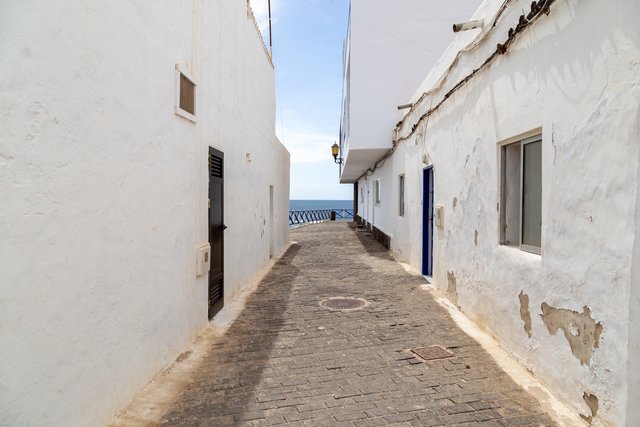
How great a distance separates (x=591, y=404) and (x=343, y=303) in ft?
12.6

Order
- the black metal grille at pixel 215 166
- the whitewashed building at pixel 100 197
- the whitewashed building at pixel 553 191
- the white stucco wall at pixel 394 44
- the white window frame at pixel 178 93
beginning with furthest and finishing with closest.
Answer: the white stucco wall at pixel 394 44
the black metal grille at pixel 215 166
the white window frame at pixel 178 93
the whitewashed building at pixel 553 191
the whitewashed building at pixel 100 197

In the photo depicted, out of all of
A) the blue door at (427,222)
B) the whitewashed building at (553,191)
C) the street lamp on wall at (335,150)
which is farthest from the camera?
the street lamp on wall at (335,150)

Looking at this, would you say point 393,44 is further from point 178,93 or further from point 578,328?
point 578,328

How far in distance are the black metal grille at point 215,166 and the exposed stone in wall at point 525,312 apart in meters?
3.93

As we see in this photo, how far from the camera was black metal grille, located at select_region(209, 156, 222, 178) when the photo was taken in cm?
537

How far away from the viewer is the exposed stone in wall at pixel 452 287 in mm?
5990

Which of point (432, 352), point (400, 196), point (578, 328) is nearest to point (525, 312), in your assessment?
point (578, 328)

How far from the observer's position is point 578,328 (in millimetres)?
3014

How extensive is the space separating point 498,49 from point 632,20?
1838 mm

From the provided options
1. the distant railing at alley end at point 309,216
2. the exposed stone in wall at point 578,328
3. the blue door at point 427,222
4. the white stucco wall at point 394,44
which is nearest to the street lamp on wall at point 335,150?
the distant railing at alley end at point 309,216

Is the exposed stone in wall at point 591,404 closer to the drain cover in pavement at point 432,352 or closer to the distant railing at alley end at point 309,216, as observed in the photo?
the drain cover in pavement at point 432,352

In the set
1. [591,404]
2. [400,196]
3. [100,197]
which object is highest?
[400,196]

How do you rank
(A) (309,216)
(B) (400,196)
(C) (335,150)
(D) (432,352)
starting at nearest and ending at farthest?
(D) (432,352) → (B) (400,196) → (C) (335,150) → (A) (309,216)

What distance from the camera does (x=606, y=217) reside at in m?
2.71
